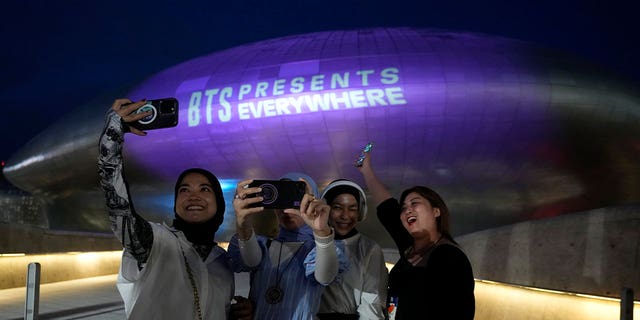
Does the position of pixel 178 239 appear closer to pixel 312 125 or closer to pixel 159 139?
pixel 312 125

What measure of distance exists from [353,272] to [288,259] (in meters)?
0.45

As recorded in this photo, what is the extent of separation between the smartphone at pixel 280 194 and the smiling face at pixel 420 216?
0.69m

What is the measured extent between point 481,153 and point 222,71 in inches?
372

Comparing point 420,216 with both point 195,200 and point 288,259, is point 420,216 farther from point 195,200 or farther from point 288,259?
point 195,200

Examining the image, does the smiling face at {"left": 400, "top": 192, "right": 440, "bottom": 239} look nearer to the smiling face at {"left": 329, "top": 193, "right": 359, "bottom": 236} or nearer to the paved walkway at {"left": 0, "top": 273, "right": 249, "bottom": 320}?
the smiling face at {"left": 329, "top": 193, "right": 359, "bottom": 236}

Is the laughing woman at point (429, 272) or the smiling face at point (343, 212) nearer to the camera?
the laughing woman at point (429, 272)

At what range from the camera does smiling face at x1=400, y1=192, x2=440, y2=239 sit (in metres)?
2.91

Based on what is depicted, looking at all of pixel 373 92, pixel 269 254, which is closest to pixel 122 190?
pixel 269 254

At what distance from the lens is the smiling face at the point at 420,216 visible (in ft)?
9.54

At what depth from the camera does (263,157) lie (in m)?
18.3

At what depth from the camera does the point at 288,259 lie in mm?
2914

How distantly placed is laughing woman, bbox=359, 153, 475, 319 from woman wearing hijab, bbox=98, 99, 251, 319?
35.9 inches

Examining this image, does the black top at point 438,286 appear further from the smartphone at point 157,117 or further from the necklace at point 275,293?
the smartphone at point 157,117

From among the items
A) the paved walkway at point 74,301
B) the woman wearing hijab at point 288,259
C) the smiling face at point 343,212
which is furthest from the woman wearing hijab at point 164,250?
the paved walkway at point 74,301
